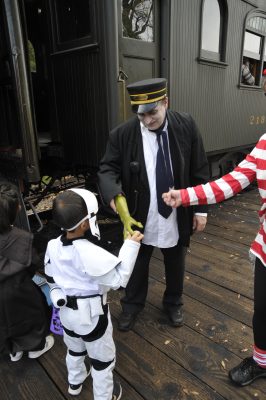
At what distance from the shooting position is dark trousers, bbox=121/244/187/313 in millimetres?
2189

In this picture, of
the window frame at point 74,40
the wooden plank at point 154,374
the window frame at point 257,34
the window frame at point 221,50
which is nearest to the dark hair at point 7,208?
the wooden plank at point 154,374

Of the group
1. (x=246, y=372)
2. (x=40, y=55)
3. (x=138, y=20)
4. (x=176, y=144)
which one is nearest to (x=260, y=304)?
(x=246, y=372)

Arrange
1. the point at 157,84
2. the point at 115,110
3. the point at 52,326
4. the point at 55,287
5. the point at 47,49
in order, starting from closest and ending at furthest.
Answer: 1. the point at 55,287
2. the point at 157,84
3. the point at 52,326
4. the point at 115,110
5. the point at 47,49

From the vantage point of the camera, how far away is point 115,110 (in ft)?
9.55

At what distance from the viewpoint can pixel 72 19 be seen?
10.3 ft

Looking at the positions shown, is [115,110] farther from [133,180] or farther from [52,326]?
[52,326]

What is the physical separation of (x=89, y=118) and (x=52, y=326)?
1.94m

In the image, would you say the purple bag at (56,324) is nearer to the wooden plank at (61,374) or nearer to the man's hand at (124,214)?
the wooden plank at (61,374)

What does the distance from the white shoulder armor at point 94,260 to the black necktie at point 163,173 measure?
→ 68 centimetres

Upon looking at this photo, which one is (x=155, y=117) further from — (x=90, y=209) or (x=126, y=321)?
(x=126, y=321)

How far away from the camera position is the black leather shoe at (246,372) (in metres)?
1.78

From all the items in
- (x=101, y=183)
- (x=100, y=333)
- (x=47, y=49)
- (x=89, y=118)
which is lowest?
(x=100, y=333)

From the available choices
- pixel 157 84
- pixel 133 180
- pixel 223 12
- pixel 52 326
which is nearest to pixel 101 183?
pixel 133 180

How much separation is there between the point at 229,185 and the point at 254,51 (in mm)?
4554
